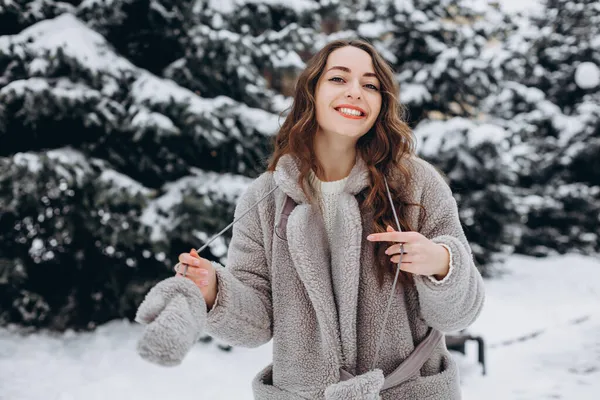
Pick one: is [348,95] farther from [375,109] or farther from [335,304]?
[335,304]

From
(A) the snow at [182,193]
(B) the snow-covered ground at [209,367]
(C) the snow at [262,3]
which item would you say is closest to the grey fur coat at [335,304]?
(B) the snow-covered ground at [209,367]

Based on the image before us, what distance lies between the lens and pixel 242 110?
190 inches

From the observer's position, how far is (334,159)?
182cm

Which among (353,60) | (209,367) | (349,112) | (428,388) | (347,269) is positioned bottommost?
(209,367)

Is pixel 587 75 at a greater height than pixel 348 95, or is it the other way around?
pixel 348 95

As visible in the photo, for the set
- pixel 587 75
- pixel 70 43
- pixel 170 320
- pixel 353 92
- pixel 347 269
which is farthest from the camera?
pixel 587 75

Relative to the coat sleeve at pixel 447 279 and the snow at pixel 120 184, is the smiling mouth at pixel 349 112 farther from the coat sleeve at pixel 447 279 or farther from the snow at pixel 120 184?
the snow at pixel 120 184

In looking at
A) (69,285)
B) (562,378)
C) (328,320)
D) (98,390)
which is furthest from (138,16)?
(562,378)

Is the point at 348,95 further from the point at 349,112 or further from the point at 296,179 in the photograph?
the point at 296,179

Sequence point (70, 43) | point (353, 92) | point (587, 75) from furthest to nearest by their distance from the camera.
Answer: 1. point (587, 75)
2. point (70, 43)
3. point (353, 92)

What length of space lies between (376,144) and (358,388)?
2.72ft

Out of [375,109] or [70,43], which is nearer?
[375,109]

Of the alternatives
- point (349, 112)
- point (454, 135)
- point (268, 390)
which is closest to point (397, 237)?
point (349, 112)

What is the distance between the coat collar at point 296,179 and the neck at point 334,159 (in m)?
0.07
